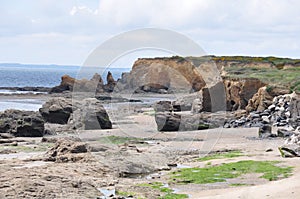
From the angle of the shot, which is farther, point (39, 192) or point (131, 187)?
point (131, 187)

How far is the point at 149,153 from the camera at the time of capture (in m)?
24.0

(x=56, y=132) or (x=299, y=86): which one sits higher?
(x=299, y=86)

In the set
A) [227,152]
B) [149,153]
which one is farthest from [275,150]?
[149,153]

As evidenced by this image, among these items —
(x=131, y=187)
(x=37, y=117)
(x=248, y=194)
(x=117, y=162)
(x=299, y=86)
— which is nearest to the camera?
(x=248, y=194)

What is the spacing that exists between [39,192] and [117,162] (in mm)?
5831

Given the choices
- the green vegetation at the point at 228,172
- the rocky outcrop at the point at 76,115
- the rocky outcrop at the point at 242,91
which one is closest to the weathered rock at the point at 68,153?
the green vegetation at the point at 228,172

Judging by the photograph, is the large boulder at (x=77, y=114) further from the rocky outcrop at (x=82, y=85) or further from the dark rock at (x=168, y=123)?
the rocky outcrop at (x=82, y=85)

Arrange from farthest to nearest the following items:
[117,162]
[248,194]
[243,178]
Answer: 1. [117,162]
2. [243,178]
3. [248,194]

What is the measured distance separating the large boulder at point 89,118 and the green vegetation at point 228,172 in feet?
51.1

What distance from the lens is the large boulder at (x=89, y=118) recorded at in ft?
115

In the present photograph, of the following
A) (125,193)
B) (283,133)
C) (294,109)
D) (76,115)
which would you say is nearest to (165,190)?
(125,193)

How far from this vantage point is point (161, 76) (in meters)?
95.4

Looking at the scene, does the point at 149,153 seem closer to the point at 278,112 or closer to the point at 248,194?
the point at 248,194

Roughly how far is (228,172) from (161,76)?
7637cm
